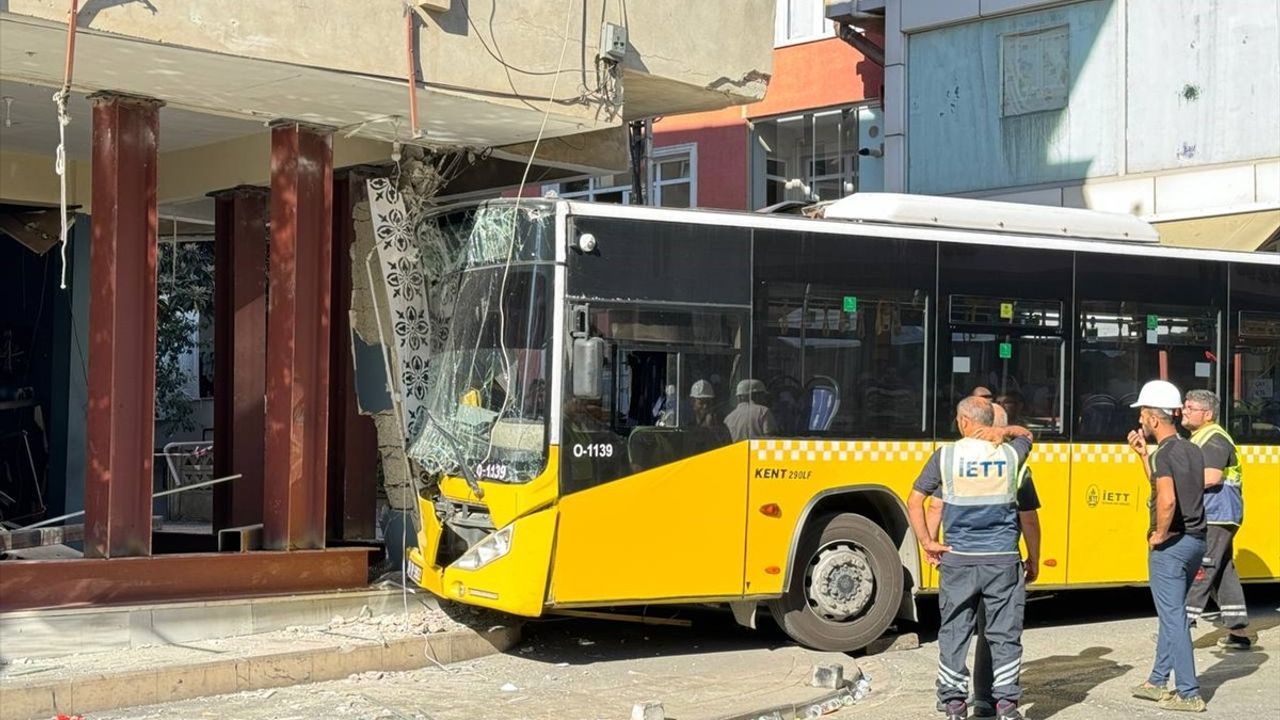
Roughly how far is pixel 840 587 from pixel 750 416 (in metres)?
1.56

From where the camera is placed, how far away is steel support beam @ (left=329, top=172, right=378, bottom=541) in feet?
45.6

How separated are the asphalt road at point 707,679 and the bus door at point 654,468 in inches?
28.3

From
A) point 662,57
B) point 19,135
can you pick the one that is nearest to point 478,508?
point 662,57

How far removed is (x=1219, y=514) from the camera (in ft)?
36.6

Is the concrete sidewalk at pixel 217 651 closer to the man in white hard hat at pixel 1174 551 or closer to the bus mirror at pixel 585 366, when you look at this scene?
the bus mirror at pixel 585 366

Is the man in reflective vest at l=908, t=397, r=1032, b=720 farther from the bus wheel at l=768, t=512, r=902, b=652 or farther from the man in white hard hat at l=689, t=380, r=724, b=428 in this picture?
the bus wheel at l=768, t=512, r=902, b=652

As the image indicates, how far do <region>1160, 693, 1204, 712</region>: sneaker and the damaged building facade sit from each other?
6101 mm

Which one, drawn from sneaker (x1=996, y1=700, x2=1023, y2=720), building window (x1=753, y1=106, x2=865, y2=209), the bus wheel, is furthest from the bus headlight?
building window (x1=753, y1=106, x2=865, y2=209)

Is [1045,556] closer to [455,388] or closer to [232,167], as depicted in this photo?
A: [455,388]

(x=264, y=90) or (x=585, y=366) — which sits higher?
(x=264, y=90)

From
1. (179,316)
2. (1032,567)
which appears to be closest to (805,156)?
(179,316)

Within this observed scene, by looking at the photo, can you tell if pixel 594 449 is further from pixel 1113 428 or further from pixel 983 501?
pixel 1113 428

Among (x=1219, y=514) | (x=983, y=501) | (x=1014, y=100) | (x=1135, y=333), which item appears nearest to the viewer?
(x=983, y=501)

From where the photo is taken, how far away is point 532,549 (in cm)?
992
